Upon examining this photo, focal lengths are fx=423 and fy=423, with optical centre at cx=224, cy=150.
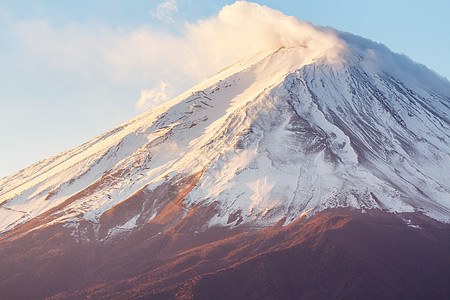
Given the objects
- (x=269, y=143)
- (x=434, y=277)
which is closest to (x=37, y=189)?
(x=269, y=143)

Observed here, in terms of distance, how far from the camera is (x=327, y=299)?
3716 centimetres

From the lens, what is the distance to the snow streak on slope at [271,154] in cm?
5641

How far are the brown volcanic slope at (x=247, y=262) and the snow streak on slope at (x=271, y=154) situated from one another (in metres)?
4.37

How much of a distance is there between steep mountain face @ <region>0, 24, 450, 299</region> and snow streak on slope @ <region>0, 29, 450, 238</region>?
282mm

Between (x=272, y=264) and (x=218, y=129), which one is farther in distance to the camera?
(x=218, y=129)

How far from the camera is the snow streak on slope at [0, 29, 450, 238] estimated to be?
56.4 m

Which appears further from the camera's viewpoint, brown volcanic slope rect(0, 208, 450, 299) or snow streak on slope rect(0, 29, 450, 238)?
snow streak on slope rect(0, 29, 450, 238)

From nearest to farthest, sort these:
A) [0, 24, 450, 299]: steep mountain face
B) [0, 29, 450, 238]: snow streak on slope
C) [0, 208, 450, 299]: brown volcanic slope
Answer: [0, 208, 450, 299]: brown volcanic slope < [0, 24, 450, 299]: steep mountain face < [0, 29, 450, 238]: snow streak on slope

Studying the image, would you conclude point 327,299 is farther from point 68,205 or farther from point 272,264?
point 68,205

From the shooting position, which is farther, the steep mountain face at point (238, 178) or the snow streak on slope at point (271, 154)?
the snow streak on slope at point (271, 154)

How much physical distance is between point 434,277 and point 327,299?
1137 cm

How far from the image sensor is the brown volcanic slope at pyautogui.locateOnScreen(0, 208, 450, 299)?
1516 inches

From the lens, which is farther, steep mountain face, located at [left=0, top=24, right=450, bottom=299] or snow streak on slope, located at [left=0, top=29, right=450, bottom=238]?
snow streak on slope, located at [left=0, top=29, right=450, bottom=238]

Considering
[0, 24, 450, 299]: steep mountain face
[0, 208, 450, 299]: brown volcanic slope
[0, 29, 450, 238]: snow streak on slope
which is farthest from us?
[0, 29, 450, 238]: snow streak on slope
